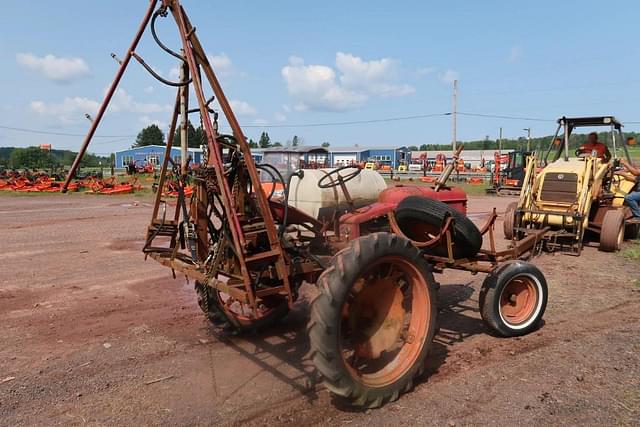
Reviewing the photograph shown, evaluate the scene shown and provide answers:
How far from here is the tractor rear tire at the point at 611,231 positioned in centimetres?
928

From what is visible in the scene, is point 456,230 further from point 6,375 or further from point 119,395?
point 6,375

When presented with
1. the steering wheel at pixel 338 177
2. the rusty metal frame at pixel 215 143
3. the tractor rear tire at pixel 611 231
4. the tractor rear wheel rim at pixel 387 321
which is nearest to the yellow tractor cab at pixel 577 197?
the tractor rear tire at pixel 611 231

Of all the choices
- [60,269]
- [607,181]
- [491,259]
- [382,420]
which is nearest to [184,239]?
[382,420]

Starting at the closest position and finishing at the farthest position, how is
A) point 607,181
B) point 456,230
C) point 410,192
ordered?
point 456,230
point 410,192
point 607,181

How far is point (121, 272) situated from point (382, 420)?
5.53 metres

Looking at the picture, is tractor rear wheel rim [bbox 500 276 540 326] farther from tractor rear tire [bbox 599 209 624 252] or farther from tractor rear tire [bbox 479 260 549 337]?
tractor rear tire [bbox 599 209 624 252]

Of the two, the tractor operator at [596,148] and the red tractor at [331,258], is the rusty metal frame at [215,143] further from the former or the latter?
the tractor operator at [596,148]

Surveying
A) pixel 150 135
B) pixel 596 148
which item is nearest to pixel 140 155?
pixel 150 135

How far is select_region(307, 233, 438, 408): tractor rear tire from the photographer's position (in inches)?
132

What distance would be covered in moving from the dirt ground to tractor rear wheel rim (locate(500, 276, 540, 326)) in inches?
9.4

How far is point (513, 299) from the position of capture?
203 inches

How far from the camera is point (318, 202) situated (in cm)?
526

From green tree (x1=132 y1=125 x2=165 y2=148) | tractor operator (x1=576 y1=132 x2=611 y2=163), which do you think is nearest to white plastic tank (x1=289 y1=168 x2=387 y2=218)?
tractor operator (x1=576 y1=132 x2=611 y2=163)

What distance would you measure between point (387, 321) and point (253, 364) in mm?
1314
